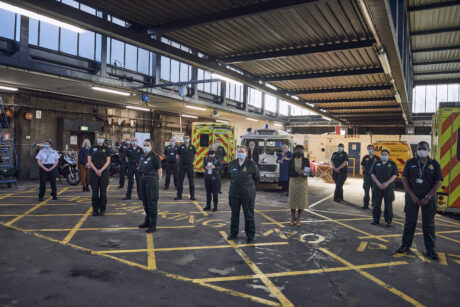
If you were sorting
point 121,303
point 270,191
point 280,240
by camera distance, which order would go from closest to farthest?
point 121,303 → point 280,240 → point 270,191

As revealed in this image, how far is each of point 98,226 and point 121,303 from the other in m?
3.59

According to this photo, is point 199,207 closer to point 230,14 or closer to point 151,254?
point 151,254

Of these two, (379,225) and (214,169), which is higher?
(214,169)

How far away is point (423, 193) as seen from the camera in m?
5.15

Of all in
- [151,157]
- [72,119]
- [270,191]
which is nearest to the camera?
[151,157]

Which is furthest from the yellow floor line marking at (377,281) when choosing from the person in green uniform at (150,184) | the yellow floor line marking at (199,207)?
the yellow floor line marking at (199,207)

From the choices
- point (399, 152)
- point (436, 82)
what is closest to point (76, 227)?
point (399, 152)

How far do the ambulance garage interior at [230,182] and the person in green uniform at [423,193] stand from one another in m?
0.02

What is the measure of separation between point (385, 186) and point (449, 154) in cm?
223

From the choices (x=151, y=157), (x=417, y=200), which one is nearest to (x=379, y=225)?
(x=417, y=200)

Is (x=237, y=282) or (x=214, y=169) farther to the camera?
(x=214, y=169)

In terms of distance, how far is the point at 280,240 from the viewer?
19.3 ft

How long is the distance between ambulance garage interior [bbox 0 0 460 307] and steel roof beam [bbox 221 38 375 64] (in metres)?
0.04

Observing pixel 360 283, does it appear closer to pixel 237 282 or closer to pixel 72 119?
pixel 237 282
